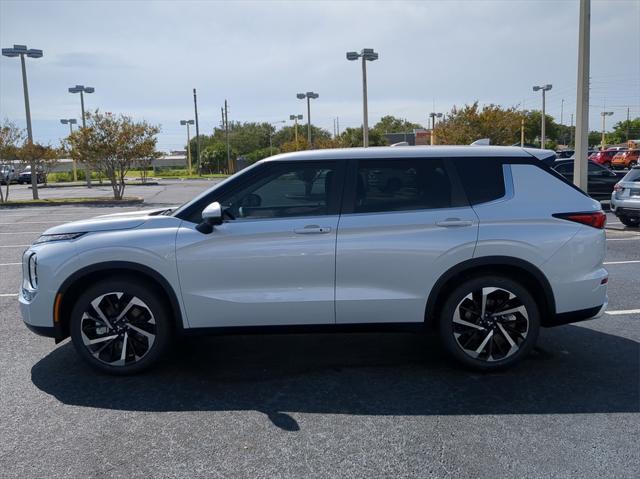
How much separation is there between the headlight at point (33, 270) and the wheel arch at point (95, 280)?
26 centimetres

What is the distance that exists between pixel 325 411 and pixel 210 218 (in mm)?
1654

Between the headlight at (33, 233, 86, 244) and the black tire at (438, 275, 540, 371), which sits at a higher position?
the headlight at (33, 233, 86, 244)

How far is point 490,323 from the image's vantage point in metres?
4.63

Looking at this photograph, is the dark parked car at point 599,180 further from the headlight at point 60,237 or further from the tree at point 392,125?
the tree at point 392,125

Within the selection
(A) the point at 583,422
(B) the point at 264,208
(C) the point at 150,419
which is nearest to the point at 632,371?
(A) the point at 583,422

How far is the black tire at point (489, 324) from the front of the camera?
4602mm

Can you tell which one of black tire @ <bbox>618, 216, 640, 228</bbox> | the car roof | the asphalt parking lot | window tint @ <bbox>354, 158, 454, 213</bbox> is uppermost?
the car roof

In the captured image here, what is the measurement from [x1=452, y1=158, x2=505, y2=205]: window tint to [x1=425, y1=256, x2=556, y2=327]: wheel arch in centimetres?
51

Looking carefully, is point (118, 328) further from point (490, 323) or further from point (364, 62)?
point (364, 62)

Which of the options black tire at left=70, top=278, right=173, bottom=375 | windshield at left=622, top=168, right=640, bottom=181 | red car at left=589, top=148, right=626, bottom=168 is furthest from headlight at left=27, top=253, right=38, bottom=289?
red car at left=589, top=148, right=626, bottom=168

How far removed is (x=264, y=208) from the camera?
463cm

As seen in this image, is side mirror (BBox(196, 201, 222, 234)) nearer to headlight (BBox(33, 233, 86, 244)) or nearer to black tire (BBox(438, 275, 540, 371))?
headlight (BBox(33, 233, 86, 244))

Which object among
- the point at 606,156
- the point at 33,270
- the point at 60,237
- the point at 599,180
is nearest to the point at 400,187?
the point at 60,237

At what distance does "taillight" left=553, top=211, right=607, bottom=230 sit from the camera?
15.1 ft
